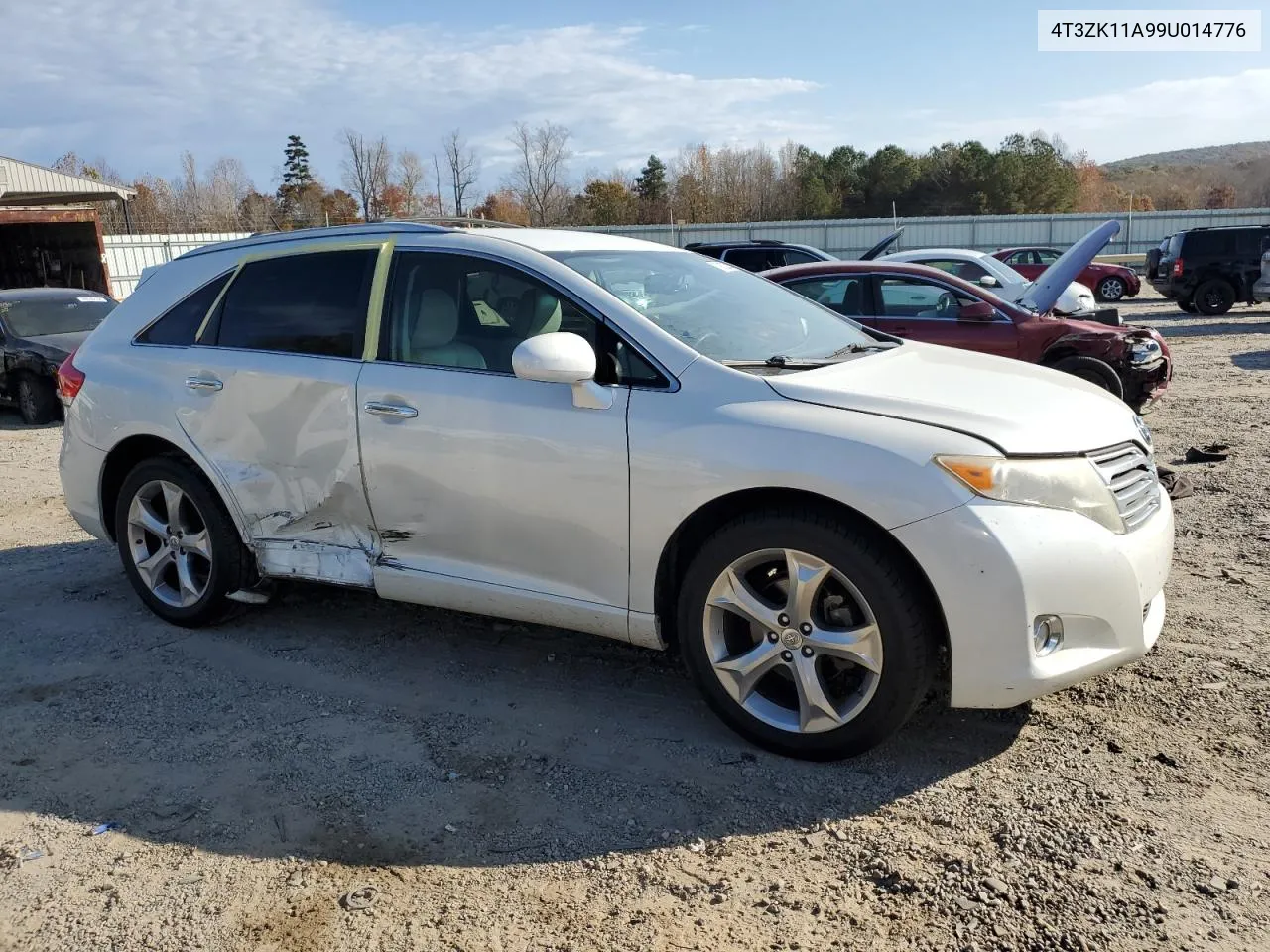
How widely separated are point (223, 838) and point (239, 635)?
5.98 ft

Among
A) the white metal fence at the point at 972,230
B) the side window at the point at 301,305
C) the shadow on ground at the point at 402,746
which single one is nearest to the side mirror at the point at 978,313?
the shadow on ground at the point at 402,746

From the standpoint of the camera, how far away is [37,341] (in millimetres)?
11781

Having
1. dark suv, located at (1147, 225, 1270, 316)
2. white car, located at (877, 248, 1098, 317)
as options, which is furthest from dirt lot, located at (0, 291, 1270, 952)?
dark suv, located at (1147, 225, 1270, 316)

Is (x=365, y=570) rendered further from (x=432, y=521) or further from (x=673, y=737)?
(x=673, y=737)

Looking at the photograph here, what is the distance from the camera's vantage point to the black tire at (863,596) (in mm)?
3033

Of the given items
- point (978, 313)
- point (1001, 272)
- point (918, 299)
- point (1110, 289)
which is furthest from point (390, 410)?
point (1110, 289)

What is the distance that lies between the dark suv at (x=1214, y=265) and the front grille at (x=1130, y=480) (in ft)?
63.8

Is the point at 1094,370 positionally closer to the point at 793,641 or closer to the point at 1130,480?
the point at 1130,480

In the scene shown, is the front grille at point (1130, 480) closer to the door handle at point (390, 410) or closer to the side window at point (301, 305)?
the door handle at point (390, 410)

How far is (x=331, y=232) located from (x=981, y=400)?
301cm

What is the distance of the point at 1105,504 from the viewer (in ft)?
10.3

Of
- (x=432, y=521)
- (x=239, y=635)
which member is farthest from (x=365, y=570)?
(x=239, y=635)

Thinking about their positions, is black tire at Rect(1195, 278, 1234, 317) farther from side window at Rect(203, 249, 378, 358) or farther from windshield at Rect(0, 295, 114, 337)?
side window at Rect(203, 249, 378, 358)

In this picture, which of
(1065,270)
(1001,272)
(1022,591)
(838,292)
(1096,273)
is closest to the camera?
(1022,591)
